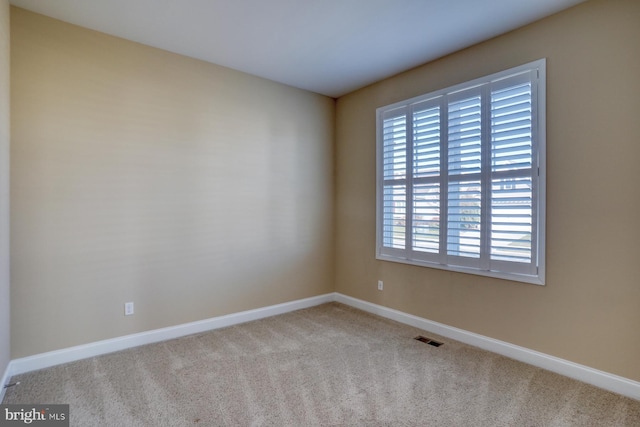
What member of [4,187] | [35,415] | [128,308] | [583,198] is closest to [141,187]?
[4,187]

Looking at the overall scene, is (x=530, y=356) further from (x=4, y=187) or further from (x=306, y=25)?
(x=4, y=187)

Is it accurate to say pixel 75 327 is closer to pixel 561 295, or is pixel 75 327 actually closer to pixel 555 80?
pixel 561 295

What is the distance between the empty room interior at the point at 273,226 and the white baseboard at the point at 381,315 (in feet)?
0.06

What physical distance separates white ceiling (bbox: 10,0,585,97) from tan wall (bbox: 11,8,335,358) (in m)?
0.25

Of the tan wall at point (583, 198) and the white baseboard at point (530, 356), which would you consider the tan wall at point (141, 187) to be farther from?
the tan wall at point (583, 198)

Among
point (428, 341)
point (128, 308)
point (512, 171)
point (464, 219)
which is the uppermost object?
point (512, 171)

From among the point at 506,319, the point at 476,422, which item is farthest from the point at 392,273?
the point at 476,422

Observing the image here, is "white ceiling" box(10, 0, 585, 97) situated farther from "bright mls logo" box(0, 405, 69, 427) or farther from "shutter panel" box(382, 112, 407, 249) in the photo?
"bright mls logo" box(0, 405, 69, 427)

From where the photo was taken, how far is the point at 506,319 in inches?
111

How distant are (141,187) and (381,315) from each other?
9.36 feet

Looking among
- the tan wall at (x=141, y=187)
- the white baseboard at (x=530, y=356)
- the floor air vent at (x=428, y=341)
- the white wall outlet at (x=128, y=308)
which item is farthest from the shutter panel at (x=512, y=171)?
the white wall outlet at (x=128, y=308)

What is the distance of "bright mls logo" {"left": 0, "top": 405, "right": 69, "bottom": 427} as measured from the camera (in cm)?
192

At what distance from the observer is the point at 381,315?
12.6 feet

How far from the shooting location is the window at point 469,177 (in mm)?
2646
